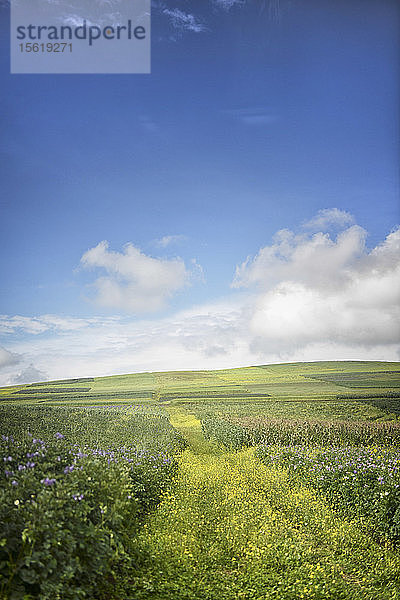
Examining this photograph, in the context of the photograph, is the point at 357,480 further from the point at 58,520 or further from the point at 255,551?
the point at 58,520

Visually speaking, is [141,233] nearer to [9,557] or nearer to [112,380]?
[112,380]

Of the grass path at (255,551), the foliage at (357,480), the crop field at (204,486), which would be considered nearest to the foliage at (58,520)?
the crop field at (204,486)

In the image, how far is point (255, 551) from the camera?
3.40 m

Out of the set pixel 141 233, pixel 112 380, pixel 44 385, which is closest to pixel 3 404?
pixel 44 385

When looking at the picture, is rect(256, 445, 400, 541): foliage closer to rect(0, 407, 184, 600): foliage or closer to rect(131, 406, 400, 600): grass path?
rect(131, 406, 400, 600): grass path

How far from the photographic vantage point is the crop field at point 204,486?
2.47 metres

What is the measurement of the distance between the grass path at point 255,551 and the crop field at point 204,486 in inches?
0.6

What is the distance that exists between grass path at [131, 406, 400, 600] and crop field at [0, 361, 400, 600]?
0.01 meters

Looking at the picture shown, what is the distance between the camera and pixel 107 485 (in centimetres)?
288

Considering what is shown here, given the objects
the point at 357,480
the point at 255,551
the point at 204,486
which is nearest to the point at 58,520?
the point at 255,551

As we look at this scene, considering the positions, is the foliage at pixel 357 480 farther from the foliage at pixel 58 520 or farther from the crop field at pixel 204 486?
the foliage at pixel 58 520

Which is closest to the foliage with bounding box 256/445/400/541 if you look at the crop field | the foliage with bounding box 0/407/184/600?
the crop field

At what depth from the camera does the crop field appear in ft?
8.11

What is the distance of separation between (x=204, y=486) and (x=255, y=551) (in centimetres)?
179
